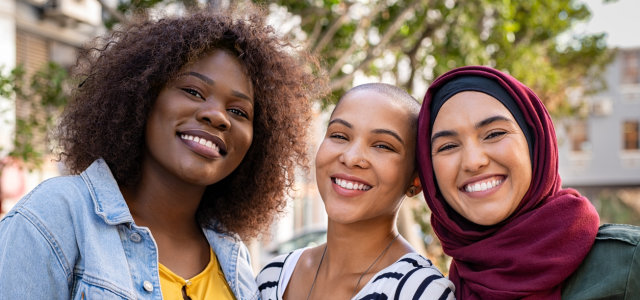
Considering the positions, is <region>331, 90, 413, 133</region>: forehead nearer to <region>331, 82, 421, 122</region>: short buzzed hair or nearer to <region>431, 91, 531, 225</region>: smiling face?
<region>331, 82, 421, 122</region>: short buzzed hair

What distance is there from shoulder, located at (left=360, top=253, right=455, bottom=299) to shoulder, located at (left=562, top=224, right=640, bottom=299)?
471 mm

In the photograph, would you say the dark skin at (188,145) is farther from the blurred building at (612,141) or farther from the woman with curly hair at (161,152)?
the blurred building at (612,141)

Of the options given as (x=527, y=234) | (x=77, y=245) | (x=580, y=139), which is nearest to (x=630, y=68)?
(x=580, y=139)

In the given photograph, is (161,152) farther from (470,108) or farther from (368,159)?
(470,108)

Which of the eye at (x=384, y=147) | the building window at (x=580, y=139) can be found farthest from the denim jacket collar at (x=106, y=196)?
the building window at (x=580, y=139)

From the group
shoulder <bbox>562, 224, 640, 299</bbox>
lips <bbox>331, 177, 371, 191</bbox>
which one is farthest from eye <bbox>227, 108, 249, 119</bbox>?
shoulder <bbox>562, 224, 640, 299</bbox>

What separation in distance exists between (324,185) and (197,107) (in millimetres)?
705

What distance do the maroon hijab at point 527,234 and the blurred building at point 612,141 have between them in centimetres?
2778

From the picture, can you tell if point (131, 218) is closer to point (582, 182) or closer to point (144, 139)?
point (144, 139)

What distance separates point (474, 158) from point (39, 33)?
10.2 metres

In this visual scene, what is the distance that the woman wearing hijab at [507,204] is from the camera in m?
2.11

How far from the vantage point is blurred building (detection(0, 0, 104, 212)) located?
359 inches

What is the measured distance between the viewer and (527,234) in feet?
7.32

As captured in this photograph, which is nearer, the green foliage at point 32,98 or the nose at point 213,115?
the nose at point 213,115
